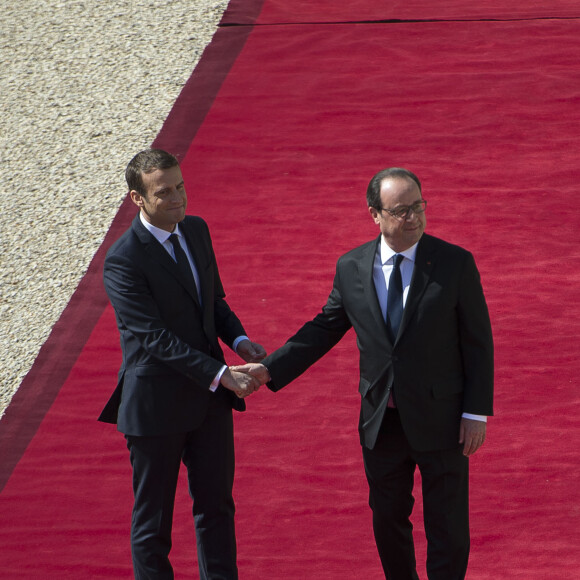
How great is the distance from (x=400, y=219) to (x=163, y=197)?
71cm

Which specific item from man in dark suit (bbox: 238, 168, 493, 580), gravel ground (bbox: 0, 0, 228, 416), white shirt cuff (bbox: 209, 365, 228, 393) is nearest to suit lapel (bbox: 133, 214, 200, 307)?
white shirt cuff (bbox: 209, 365, 228, 393)

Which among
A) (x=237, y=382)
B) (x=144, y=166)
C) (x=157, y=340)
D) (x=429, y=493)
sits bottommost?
(x=429, y=493)

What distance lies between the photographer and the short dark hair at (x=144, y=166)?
10.4ft

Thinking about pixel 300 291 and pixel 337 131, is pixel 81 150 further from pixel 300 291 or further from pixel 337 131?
pixel 300 291

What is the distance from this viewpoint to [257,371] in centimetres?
337

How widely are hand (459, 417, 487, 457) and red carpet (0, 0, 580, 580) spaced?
76 centimetres

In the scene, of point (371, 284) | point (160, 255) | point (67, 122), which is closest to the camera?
point (371, 284)

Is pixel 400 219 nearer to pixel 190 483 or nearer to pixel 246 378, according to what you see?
pixel 246 378

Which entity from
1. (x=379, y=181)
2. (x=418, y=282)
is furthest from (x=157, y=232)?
(x=418, y=282)

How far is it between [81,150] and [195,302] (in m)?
3.80

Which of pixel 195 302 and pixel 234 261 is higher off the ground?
pixel 234 261

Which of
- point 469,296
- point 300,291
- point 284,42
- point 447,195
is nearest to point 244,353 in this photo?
point 469,296

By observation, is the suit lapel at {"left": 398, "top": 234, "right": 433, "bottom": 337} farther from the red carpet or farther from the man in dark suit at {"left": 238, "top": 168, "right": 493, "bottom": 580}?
the red carpet

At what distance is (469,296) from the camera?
3031 millimetres
